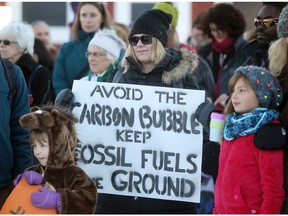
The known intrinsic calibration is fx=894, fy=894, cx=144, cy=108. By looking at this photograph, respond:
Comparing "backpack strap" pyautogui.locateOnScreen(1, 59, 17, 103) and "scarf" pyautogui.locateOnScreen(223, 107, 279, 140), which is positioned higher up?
"backpack strap" pyautogui.locateOnScreen(1, 59, 17, 103)

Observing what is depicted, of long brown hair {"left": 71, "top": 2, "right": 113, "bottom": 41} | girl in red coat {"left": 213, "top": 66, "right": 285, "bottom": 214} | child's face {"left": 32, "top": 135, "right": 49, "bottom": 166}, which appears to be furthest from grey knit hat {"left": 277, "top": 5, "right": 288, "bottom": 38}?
long brown hair {"left": 71, "top": 2, "right": 113, "bottom": 41}

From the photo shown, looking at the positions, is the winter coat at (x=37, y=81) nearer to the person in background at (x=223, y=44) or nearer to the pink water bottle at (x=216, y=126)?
the person in background at (x=223, y=44)

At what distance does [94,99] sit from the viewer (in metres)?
6.53

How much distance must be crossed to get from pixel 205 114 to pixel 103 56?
60.2 inches

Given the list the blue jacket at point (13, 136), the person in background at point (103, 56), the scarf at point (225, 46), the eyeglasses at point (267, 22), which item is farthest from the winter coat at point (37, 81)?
the eyeglasses at point (267, 22)

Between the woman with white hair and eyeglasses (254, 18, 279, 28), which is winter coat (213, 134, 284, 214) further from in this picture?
the woman with white hair

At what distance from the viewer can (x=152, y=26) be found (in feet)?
21.1

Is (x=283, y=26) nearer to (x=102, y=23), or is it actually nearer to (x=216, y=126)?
(x=216, y=126)

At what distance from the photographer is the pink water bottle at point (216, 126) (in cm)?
588

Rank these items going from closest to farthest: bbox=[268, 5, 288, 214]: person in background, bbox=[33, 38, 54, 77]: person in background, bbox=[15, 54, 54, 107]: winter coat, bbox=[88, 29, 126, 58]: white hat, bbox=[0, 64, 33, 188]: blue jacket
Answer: bbox=[268, 5, 288, 214]: person in background
bbox=[0, 64, 33, 188]: blue jacket
bbox=[88, 29, 126, 58]: white hat
bbox=[15, 54, 54, 107]: winter coat
bbox=[33, 38, 54, 77]: person in background

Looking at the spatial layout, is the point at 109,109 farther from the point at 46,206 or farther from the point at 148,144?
the point at 46,206

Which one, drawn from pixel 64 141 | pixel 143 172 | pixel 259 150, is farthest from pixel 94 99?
pixel 259 150

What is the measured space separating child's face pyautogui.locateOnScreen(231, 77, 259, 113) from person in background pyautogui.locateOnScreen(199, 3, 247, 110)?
2772 mm

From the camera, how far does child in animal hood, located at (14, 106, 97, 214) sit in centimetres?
534
